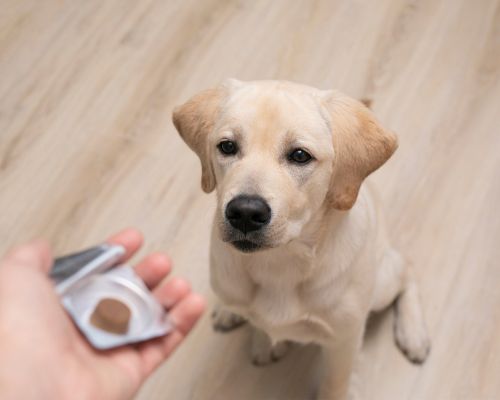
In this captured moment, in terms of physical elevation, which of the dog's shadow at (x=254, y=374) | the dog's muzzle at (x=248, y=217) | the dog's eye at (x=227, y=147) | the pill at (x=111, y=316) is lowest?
the dog's shadow at (x=254, y=374)

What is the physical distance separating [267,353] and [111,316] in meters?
0.65

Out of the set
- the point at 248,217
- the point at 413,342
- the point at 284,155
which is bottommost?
the point at 413,342

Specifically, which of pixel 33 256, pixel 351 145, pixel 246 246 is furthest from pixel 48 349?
pixel 351 145

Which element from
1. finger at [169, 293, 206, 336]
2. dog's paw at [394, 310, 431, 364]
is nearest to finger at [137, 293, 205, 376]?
finger at [169, 293, 206, 336]

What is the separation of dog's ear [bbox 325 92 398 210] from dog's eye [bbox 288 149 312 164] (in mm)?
67

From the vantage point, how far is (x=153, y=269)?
167cm

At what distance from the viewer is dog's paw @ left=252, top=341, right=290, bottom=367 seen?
1967mm

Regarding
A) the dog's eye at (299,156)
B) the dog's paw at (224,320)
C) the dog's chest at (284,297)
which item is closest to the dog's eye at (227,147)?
the dog's eye at (299,156)

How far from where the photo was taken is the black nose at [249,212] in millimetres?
1249

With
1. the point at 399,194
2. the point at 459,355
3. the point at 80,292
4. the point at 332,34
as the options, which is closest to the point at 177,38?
the point at 332,34

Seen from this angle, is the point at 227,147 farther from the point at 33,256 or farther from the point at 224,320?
the point at 224,320

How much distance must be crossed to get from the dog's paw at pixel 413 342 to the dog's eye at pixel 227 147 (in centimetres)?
99

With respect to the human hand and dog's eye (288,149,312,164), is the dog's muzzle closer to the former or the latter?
dog's eye (288,149,312,164)

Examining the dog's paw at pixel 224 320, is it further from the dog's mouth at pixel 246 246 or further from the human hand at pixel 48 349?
the dog's mouth at pixel 246 246
